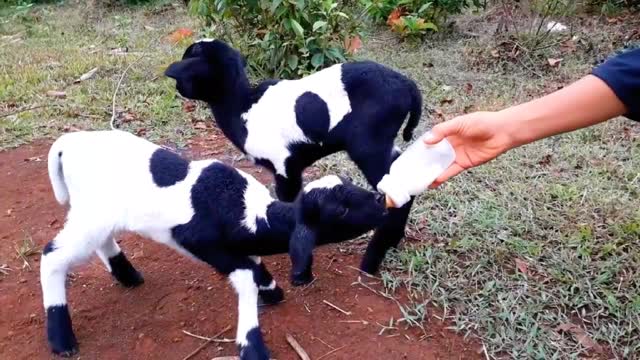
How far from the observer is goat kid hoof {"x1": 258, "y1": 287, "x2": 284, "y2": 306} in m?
2.97

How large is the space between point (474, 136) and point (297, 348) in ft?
3.89

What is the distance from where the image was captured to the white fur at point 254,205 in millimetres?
2605

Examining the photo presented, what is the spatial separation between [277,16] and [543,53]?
267 cm

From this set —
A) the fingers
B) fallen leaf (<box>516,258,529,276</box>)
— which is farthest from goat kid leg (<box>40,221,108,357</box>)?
fallen leaf (<box>516,258,529,276</box>)

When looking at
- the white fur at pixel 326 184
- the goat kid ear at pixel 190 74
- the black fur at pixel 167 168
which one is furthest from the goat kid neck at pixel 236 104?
the white fur at pixel 326 184

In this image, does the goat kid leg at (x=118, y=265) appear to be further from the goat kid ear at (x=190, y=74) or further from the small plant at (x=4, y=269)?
the goat kid ear at (x=190, y=74)

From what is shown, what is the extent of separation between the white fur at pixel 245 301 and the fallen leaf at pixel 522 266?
4.56 feet

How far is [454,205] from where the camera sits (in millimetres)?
3777

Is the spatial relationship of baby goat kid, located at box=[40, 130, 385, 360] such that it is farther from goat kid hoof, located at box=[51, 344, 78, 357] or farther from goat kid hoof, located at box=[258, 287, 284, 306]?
goat kid hoof, located at box=[258, 287, 284, 306]

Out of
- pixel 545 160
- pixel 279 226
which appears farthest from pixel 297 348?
pixel 545 160

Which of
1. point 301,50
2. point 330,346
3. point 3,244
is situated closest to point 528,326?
point 330,346

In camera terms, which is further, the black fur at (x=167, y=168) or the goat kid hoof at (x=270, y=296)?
the goat kid hoof at (x=270, y=296)

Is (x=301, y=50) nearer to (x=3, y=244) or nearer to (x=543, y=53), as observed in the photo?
(x=543, y=53)

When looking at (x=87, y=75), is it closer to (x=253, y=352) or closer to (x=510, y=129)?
(x=253, y=352)
